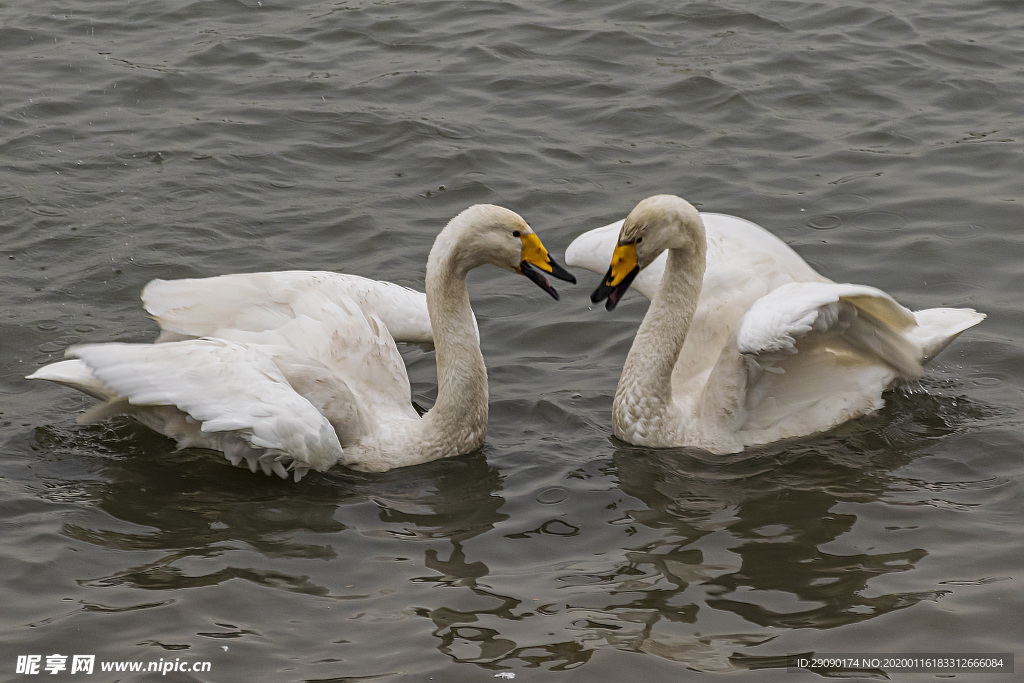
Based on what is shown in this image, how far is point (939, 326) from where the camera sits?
6.45 meters

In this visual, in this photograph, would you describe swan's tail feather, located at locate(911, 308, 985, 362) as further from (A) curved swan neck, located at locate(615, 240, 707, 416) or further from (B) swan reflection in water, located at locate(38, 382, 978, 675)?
(A) curved swan neck, located at locate(615, 240, 707, 416)

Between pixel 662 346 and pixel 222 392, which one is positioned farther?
pixel 662 346

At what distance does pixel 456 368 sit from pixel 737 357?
4.73ft

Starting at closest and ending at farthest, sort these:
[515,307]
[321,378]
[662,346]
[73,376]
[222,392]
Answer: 1. [222,392]
2. [73,376]
3. [321,378]
4. [662,346]
5. [515,307]

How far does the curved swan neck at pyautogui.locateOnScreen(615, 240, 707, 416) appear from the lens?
6320 millimetres

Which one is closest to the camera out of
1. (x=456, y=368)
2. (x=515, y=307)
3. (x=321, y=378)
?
(x=321, y=378)

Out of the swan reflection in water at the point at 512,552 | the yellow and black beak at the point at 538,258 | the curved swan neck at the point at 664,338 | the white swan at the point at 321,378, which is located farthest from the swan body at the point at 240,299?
the curved swan neck at the point at 664,338

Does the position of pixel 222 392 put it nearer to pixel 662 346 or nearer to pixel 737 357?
pixel 662 346

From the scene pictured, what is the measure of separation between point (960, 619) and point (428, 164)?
551cm

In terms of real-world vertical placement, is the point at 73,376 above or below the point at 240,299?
below

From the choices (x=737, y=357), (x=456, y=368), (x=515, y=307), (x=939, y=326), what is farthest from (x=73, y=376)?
(x=939, y=326)

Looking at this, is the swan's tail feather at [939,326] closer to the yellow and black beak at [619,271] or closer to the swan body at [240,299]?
the yellow and black beak at [619,271]

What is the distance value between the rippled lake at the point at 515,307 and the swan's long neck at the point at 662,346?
0.29 meters

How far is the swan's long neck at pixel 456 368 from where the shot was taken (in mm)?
6238
